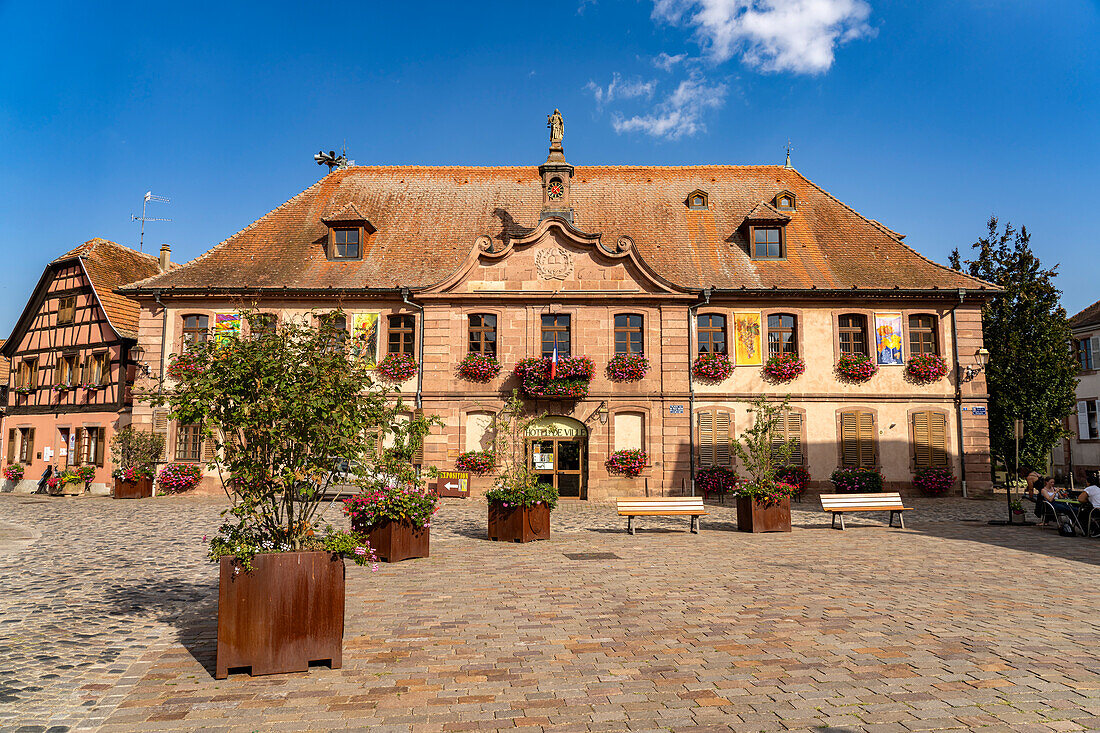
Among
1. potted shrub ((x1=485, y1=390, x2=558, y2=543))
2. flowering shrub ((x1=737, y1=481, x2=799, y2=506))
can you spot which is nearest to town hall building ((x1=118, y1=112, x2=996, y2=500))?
flowering shrub ((x1=737, y1=481, x2=799, y2=506))

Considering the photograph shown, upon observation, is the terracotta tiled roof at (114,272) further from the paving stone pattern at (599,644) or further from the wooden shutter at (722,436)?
the wooden shutter at (722,436)

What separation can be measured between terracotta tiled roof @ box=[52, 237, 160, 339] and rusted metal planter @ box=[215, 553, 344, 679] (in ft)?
80.2

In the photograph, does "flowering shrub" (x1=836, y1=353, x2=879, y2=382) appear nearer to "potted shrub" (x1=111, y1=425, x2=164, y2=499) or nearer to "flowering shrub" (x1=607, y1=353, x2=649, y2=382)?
Answer: "flowering shrub" (x1=607, y1=353, x2=649, y2=382)

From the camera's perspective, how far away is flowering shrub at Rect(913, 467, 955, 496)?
21047 millimetres

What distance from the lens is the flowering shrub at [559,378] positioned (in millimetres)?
20484

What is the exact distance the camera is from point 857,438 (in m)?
21.5

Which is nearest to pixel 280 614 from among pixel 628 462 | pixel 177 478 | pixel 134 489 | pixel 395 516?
pixel 395 516

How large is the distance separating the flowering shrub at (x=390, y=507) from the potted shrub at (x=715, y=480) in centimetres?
1207

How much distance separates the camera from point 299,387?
5.81 m

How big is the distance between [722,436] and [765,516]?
7.39m

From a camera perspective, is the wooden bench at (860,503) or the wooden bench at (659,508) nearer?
the wooden bench at (659,508)

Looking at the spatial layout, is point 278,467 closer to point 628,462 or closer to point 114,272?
point 628,462

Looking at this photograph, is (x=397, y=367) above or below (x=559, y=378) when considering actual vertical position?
above

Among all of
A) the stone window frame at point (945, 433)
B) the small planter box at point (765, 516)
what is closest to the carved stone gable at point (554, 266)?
the small planter box at point (765, 516)
